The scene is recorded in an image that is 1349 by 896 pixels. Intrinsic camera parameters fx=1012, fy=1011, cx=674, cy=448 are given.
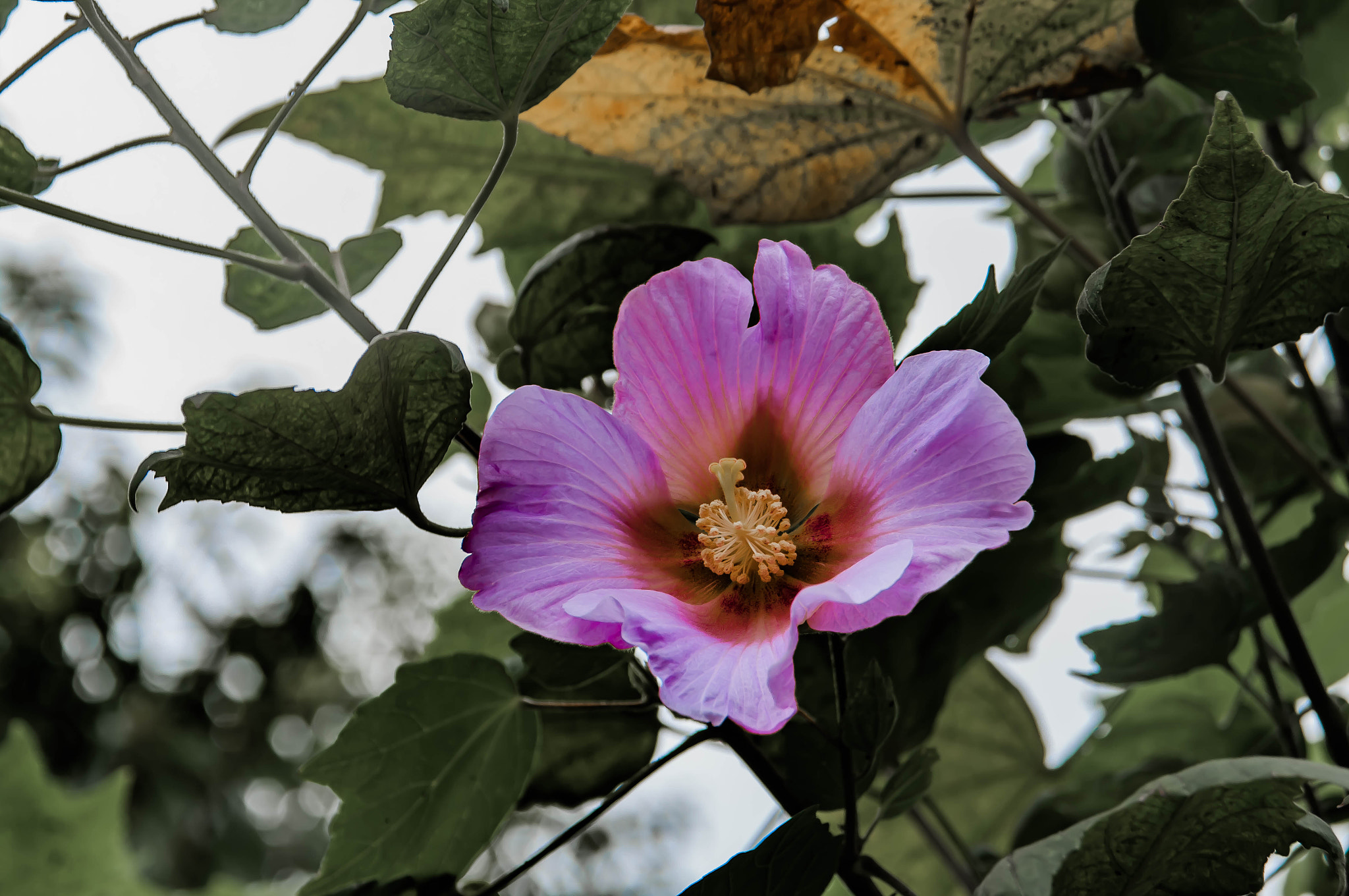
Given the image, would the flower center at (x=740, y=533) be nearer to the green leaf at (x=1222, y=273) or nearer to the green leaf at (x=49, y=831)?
the green leaf at (x=1222, y=273)

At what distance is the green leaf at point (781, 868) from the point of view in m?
0.22

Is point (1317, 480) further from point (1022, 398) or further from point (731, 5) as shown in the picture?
point (731, 5)

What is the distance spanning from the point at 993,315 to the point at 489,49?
121 millimetres

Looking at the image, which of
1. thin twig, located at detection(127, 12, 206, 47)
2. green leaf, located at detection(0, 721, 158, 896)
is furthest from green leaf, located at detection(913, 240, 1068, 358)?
green leaf, located at detection(0, 721, 158, 896)

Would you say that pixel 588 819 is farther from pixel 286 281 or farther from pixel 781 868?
pixel 286 281

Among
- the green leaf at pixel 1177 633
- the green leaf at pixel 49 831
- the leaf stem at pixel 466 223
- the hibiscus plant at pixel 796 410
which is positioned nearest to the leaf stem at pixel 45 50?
the hibiscus plant at pixel 796 410

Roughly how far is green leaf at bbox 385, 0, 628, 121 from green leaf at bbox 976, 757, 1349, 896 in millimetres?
188

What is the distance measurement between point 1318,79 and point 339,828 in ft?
1.54

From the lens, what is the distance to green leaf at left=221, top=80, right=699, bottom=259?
0.34m

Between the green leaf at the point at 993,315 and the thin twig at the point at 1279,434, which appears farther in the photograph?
the thin twig at the point at 1279,434

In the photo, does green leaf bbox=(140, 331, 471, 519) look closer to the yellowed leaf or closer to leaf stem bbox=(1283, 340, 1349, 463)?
the yellowed leaf

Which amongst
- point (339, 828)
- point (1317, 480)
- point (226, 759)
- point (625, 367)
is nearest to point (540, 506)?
point (625, 367)

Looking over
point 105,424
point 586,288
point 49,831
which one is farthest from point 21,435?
point 49,831

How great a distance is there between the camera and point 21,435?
269 mm
